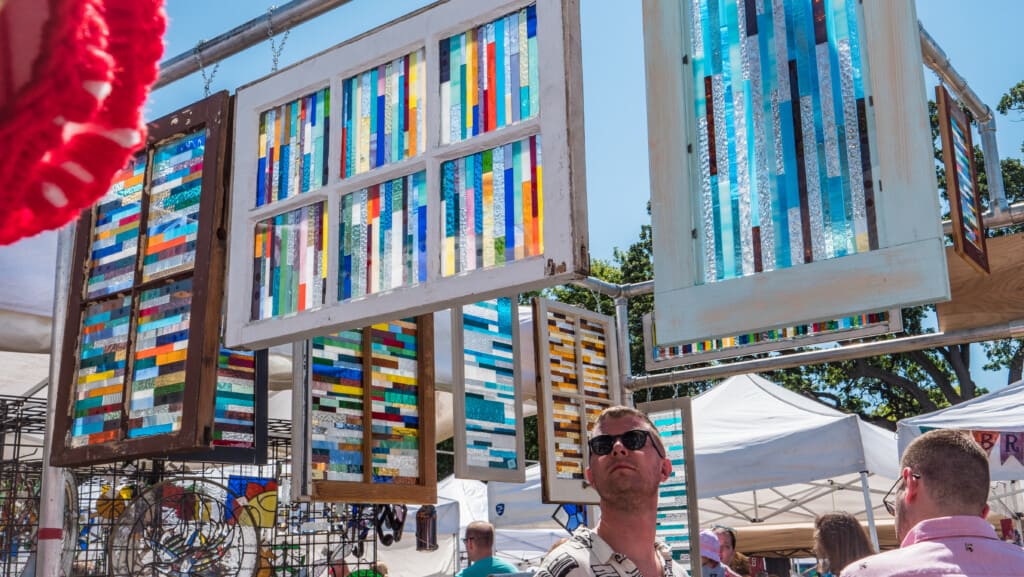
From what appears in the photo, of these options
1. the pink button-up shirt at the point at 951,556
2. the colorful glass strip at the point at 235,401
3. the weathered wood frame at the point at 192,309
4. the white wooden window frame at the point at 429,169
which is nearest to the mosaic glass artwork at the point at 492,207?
the white wooden window frame at the point at 429,169

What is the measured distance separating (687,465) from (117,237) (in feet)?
10.9

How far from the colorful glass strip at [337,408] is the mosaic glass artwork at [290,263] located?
82cm

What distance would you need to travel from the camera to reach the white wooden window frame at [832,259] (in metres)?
2.65

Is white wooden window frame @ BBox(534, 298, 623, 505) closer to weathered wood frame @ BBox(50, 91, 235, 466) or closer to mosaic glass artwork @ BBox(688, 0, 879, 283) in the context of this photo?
weathered wood frame @ BBox(50, 91, 235, 466)

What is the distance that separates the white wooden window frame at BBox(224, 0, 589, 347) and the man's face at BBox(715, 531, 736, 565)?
13.6ft

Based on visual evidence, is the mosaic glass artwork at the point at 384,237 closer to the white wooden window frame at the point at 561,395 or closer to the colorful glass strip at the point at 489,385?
the colorful glass strip at the point at 489,385

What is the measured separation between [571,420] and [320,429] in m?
A: 1.88

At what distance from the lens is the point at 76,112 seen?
2.02ft

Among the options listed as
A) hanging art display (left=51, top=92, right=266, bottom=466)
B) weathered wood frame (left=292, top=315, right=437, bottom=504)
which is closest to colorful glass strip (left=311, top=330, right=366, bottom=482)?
weathered wood frame (left=292, top=315, right=437, bottom=504)

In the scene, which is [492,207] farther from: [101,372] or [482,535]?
[482,535]

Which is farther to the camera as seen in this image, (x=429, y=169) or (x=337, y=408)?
(x=337, y=408)

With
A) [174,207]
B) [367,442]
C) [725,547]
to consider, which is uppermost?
[174,207]

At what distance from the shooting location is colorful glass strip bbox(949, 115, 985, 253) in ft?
13.4

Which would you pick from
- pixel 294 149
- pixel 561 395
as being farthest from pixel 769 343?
pixel 294 149
